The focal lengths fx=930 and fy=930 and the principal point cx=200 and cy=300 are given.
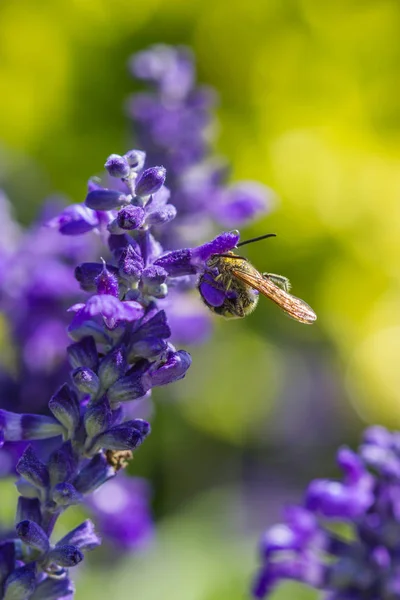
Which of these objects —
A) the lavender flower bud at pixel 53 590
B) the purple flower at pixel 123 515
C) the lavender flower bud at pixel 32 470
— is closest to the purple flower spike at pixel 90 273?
the lavender flower bud at pixel 32 470

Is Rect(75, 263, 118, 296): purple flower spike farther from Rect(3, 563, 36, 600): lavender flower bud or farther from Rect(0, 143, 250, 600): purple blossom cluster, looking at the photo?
Rect(3, 563, 36, 600): lavender flower bud

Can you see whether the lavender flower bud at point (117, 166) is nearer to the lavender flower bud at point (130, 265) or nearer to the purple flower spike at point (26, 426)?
the lavender flower bud at point (130, 265)

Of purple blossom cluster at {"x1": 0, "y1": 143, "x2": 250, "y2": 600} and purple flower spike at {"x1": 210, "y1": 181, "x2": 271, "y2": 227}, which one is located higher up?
purple flower spike at {"x1": 210, "y1": 181, "x2": 271, "y2": 227}

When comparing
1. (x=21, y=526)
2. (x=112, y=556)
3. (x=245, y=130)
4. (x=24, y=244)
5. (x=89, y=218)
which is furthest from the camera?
(x=245, y=130)

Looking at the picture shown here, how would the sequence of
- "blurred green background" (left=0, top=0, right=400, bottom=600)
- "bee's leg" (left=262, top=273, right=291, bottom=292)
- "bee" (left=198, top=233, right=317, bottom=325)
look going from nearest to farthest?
"bee" (left=198, top=233, right=317, bottom=325), "bee's leg" (left=262, top=273, right=291, bottom=292), "blurred green background" (left=0, top=0, right=400, bottom=600)

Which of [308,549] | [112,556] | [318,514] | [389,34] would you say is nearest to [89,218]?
[318,514]

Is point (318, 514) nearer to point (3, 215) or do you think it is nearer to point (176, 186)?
point (176, 186)

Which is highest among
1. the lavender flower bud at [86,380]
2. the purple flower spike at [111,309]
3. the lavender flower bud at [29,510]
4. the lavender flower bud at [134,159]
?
the lavender flower bud at [134,159]

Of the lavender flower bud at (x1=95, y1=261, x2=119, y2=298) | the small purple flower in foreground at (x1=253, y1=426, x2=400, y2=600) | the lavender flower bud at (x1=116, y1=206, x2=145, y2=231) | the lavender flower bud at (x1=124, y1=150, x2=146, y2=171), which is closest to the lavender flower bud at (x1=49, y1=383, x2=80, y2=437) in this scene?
the lavender flower bud at (x1=95, y1=261, x2=119, y2=298)
